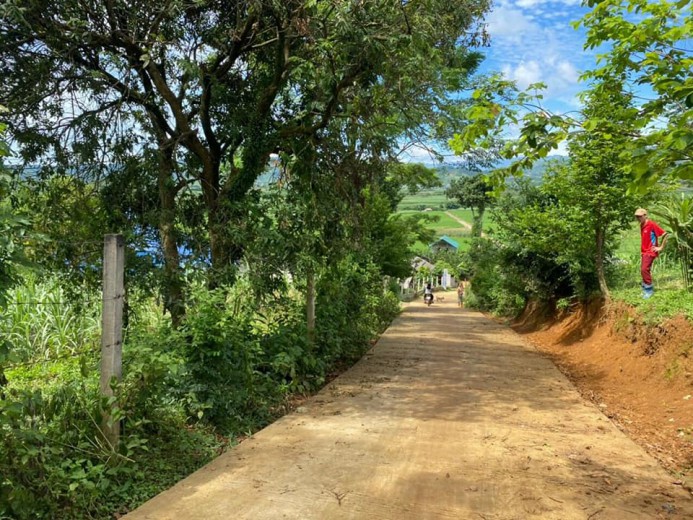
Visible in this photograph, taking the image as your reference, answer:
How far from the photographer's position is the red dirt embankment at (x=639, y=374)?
18.3ft

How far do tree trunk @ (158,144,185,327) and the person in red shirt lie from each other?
7.31 m

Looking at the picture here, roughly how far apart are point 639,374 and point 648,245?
7.51ft

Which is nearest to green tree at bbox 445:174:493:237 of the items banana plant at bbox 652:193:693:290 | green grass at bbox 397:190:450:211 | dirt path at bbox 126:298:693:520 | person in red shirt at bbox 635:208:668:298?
green grass at bbox 397:190:450:211

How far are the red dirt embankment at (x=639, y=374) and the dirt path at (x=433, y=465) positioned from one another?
1.06 feet

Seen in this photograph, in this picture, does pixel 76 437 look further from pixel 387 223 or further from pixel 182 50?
pixel 387 223

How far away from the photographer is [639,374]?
780 centimetres

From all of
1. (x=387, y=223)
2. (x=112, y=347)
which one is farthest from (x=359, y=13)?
(x=387, y=223)

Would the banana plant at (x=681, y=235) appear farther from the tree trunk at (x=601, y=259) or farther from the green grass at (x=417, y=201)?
the green grass at (x=417, y=201)

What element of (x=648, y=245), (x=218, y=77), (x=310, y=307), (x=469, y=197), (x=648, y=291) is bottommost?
(x=310, y=307)

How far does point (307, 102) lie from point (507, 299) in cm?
1478

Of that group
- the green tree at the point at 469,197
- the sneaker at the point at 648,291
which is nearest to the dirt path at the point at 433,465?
the sneaker at the point at 648,291

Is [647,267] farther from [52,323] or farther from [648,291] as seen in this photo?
[52,323]

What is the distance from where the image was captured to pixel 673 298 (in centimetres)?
822

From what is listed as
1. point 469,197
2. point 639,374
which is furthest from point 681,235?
point 469,197
